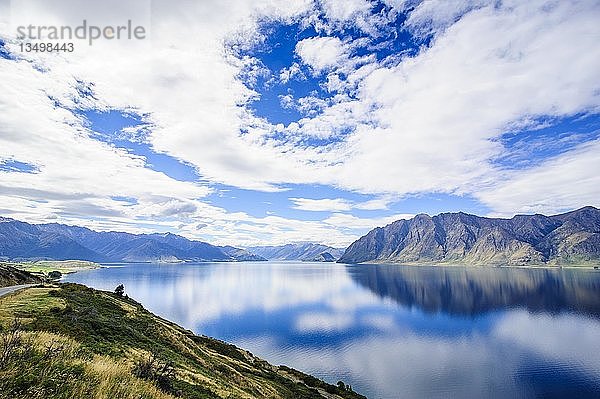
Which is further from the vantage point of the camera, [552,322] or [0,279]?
[552,322]

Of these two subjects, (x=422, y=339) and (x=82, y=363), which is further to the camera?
(x=422, y=339)

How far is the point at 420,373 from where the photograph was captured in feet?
240

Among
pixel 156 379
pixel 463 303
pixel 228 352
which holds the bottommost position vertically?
pixel 463 303

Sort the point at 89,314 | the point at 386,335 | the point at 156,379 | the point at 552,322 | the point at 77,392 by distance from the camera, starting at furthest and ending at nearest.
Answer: the point at 552,322, the point at 386,335, the point at 89,314, the point at 156,379, the point at 77,392

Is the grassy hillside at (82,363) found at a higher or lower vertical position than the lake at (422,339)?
higher

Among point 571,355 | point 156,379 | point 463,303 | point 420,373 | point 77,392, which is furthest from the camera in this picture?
point 463,303

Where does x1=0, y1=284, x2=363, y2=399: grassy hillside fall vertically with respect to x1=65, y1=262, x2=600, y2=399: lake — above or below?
above

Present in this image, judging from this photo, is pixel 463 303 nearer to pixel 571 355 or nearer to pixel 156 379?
pixel 571 355

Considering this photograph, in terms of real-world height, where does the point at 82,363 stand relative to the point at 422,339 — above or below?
above

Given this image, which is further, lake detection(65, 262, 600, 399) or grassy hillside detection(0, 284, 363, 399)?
lake detection(65, 262, 600, 399)

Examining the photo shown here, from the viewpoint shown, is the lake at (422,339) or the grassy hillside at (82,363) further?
the lake at (422,339)

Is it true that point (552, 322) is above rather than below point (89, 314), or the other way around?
below

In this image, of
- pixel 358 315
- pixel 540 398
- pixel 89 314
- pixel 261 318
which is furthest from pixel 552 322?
pixel 89 314

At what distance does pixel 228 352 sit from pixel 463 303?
493 ft
